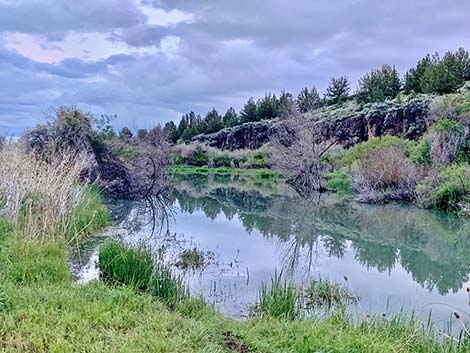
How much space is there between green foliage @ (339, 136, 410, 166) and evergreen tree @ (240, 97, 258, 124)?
36034 mm

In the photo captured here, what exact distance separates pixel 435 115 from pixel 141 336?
26.2 m

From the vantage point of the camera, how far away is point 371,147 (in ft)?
93.2

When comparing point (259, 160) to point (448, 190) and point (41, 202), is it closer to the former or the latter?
point (448, 190)

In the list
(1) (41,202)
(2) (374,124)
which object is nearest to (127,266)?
(1) (41,202)

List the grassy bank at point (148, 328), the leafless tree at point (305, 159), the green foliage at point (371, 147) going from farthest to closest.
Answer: the leafless tree at point (305, 159)
the green foliage at point (371, 147)
the grassy bank at point (148, 328)

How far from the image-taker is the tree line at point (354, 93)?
142 ft

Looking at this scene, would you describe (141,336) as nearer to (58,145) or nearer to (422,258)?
(422,258)

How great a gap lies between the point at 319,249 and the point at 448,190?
910 centimetres

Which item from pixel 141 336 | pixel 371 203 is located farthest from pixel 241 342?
pixel 371 203

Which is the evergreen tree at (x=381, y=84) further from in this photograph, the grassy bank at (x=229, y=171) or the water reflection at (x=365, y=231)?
the water reflection at (x=365, y=231)

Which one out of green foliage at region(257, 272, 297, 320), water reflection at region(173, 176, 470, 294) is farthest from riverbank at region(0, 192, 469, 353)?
water reflection at region(173, 176, 470, 294)

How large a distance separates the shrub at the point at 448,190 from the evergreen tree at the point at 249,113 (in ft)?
159

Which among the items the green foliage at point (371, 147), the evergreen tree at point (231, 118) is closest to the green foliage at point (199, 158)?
the evergreen tree at point (231, 118)

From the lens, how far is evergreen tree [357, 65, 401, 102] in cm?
5155
